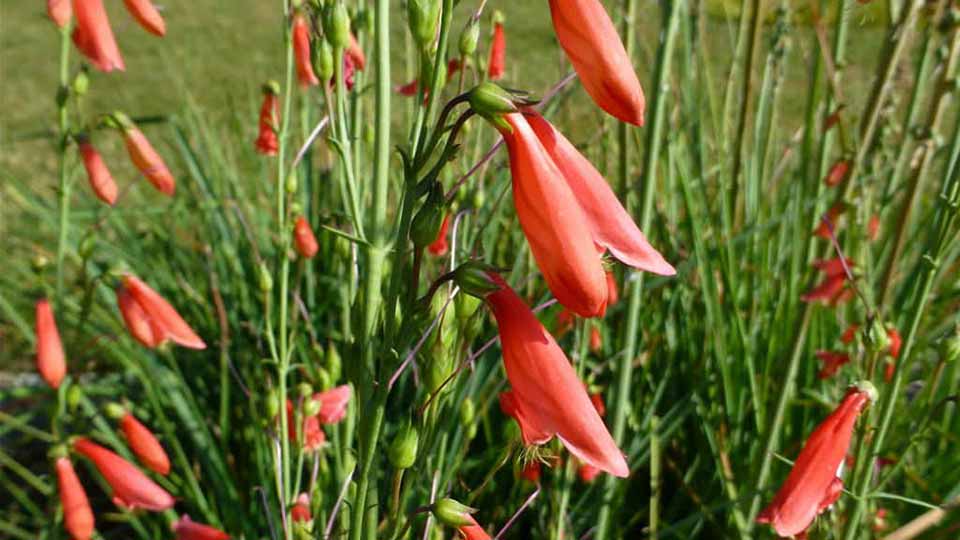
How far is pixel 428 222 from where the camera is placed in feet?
3.17

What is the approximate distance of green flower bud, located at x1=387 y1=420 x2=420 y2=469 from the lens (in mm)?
1062

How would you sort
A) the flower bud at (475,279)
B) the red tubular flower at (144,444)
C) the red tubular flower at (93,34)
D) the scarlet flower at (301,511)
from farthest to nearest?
the red tubular flower at (93,34) → the red tubular flower at (144,444) → the scarlet flower at (301,511) → the flower bud at (475,279)

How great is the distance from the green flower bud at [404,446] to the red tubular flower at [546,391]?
15cm

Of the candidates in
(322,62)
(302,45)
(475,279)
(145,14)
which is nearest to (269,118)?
(302,45)

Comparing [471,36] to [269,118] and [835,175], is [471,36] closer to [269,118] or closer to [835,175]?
[269,118]

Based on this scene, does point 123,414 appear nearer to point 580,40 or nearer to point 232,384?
point 232,384

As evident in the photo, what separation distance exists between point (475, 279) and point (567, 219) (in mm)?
140

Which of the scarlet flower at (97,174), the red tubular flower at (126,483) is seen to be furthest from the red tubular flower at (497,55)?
the red tubular flower at (126,483)

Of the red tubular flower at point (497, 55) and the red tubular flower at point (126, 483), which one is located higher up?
the red tubular flower at point (497, 55)

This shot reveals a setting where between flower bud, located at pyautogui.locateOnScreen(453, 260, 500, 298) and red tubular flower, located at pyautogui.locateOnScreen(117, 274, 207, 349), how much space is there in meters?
0.97

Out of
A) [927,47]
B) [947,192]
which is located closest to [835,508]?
[947,192]

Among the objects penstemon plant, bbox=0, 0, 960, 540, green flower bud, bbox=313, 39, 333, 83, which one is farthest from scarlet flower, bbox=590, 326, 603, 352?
green flower bud, bbox=313, 39, 333, 83

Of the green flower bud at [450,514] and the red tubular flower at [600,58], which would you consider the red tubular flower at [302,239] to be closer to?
the green flower bud at [450,514]

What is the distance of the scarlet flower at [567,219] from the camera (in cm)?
84
